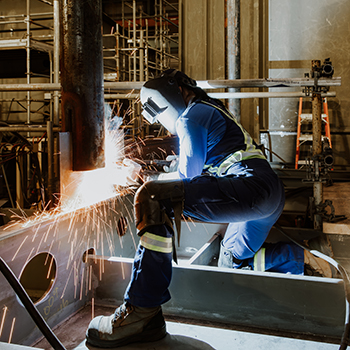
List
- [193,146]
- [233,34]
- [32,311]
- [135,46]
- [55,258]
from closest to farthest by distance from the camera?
[32,311] → [193,146] → [55,258] → [233,34] → [135,46]

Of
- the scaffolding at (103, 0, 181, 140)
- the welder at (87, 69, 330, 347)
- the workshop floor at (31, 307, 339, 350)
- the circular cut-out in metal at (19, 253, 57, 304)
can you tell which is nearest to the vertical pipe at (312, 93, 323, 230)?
the welder at (87, 69, 330, 347)

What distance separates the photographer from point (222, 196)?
5.65 feet

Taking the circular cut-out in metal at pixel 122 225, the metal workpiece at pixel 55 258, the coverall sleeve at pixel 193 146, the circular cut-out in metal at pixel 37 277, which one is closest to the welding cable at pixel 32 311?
the metal workpiece at pixel 55 258

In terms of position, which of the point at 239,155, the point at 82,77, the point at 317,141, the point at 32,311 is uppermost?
the point at 82,77

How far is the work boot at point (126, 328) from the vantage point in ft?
5.51

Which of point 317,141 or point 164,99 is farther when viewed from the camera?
point 317,141

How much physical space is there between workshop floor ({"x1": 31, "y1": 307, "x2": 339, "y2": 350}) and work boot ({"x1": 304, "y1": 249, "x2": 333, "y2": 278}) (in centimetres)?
71

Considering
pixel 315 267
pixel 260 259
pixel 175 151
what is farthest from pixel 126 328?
pixel 175 151

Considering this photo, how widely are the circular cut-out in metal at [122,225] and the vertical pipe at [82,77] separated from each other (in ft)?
2.77

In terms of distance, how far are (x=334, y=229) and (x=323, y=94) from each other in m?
1.38

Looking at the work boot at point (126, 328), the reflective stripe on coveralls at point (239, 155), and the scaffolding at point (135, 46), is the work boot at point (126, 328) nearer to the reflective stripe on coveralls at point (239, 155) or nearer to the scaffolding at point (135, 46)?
the reflective stripe on coveralls at point (239, 155)

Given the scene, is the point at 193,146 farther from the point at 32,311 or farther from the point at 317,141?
the point at 317,141

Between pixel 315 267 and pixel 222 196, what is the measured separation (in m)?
1.21

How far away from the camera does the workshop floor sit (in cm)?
174
